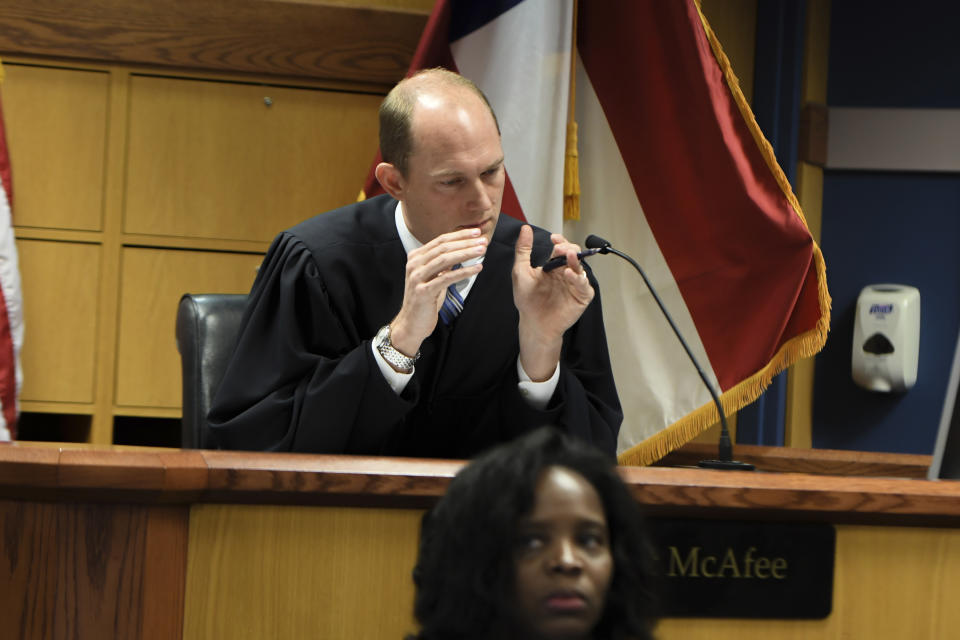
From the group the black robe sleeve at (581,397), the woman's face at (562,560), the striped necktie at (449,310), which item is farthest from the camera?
the striped necktie at (449,310)

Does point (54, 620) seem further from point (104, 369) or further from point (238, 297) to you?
point (104, 369)

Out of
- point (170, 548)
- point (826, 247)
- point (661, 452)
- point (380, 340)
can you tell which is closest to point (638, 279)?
point (661, 452)

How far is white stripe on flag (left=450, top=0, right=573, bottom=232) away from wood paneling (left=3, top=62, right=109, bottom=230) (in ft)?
3.86

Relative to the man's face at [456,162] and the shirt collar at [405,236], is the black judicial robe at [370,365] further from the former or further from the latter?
the man's face at [456,162]

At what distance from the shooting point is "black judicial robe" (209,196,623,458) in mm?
1980

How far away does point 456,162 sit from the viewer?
2094mm

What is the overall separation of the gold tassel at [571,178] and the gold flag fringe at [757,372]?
42cm

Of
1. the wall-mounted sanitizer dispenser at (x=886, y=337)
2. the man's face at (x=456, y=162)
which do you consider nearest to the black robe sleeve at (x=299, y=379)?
the man's face at (x=456, y=162)

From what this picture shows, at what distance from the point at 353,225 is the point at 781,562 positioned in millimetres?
1163

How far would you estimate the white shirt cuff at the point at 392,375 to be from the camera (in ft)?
6.50

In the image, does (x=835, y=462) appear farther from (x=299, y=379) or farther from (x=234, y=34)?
(x=234, y=34)

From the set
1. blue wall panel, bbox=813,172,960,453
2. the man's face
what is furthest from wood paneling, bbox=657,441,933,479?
the man's face

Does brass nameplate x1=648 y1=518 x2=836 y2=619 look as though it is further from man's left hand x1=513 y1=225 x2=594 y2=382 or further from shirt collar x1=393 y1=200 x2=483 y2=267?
shirt collar x1=393 y1=200 x2=483 y2=267

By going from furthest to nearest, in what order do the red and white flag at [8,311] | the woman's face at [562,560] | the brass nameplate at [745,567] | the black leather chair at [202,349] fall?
1. the red and white flag at [8,311]
2. the black leather chair at [202,349]
3. the brass nameplate at [745,567]
4. the woman's face at [562,560]
